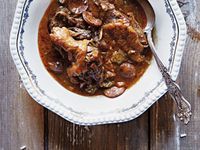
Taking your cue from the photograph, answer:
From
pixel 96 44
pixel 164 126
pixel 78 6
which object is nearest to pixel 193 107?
pixel 164 126

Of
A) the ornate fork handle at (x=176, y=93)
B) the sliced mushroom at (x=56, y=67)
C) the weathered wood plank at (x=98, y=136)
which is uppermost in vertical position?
the sliced mushroom at (x=56, y=67)

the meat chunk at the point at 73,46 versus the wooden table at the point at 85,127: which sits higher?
the meat chunk at the point at 73,46

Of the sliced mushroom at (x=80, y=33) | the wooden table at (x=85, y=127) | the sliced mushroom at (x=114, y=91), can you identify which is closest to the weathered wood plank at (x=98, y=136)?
the wooden table at (x=85, y=127)

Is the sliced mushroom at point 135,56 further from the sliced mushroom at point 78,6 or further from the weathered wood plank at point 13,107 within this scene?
the weathered wood plank at point 13,107

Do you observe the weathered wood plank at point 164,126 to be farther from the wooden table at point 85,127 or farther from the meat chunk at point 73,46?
the meat chunk at point 73,46

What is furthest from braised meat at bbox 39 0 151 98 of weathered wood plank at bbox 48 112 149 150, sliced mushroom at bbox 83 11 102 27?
weathered wood plank at bbox 48 112 149 150

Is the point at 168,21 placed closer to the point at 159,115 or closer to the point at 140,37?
the point at 140,37

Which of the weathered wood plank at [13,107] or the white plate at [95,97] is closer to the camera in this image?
the white plate at [95,97]
